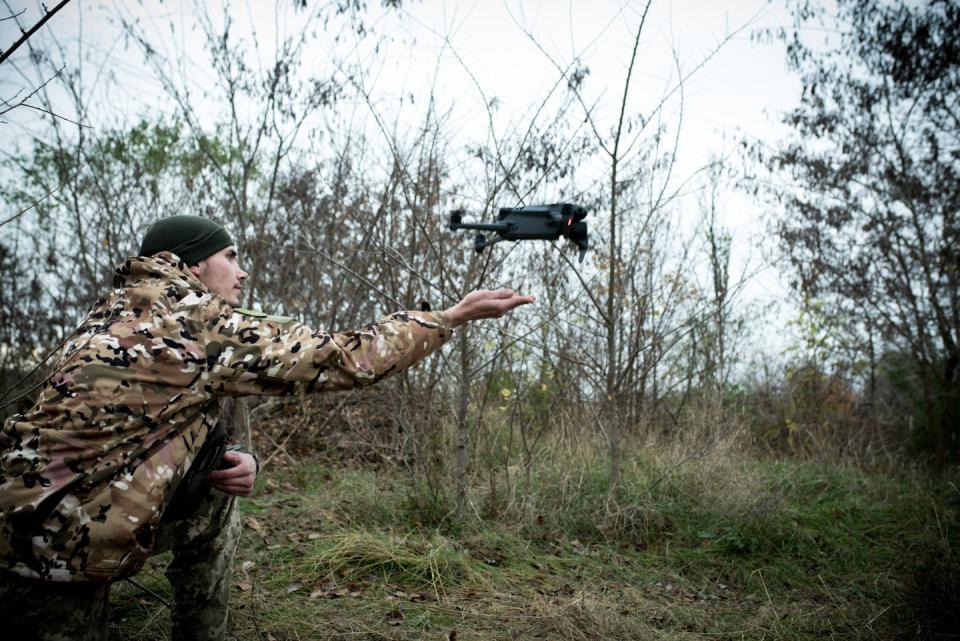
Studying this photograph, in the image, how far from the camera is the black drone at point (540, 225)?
2.45m

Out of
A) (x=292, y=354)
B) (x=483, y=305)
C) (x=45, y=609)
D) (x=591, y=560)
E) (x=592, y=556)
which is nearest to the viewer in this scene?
(x=45, y=609)

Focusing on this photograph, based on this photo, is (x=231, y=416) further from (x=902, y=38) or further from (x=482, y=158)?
(x=902, y=38)

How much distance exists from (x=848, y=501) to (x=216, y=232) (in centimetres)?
519

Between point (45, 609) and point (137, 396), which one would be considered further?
point (137, 396)

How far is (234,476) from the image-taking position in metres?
2.26

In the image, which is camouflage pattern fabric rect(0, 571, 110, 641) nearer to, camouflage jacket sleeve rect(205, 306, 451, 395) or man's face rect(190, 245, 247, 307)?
camouflage jacket sleeve rect(205, 306, 451, 395)

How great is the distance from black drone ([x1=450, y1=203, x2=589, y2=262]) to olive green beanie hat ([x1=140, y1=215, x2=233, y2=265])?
90 centimetres

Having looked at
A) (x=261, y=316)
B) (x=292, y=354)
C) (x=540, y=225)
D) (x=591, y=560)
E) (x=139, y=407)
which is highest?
(x=540, y=225)

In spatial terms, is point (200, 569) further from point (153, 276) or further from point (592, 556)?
point (592, 556)

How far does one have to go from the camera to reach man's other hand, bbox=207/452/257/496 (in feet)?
7.40

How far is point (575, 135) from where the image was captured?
448cm

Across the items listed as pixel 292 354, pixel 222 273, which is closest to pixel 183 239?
pixel 222 273

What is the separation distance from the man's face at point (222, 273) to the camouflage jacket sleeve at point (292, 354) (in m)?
0.38

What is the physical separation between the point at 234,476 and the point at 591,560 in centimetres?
246
